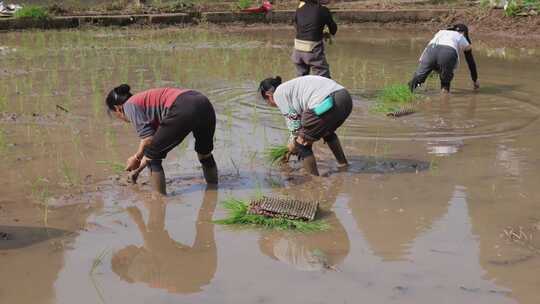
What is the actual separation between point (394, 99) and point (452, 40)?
107 centimetres

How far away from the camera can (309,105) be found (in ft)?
16.9

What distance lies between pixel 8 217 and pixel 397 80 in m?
6.12

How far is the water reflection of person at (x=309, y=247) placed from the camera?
3.85 metres

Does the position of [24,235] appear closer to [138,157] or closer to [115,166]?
[138,157]

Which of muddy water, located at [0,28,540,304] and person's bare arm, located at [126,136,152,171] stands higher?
person's bare arm, located at [126,136,152,171]

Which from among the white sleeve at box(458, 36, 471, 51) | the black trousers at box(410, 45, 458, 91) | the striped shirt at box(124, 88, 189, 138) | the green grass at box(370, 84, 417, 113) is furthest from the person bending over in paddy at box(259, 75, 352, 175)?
the white sleeve at box(458, 36, 471, 51)

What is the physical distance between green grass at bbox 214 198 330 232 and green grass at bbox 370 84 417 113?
11.1 feet

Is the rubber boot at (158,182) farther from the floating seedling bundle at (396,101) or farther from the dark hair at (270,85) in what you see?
the floating seedling bundle at (396,101)

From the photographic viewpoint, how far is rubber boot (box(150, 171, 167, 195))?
4910mm

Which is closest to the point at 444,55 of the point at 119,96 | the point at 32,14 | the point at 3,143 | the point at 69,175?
the point at 119,96

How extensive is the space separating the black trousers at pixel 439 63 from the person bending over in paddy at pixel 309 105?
323cm

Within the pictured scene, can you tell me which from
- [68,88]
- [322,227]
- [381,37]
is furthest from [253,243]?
[381,37]

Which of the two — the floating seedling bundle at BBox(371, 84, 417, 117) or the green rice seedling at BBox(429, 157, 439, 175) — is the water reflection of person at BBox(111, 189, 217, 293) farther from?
the floating seedling bundle at BBox(371, 84, 417, 117)

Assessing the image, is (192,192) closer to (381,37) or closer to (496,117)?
(496,117)
